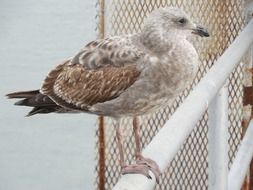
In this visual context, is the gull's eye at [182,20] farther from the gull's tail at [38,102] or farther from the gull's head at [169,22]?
the gull's tail at [38,102]

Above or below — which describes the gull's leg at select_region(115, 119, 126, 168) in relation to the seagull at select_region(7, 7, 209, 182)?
below

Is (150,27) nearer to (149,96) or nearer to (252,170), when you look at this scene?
(149,96)

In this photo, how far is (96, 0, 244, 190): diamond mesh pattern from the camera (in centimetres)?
194

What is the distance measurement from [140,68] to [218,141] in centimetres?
21

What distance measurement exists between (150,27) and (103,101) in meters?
0.19

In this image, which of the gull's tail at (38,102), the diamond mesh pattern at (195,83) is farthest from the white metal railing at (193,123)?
the diamond mesh pattern at (195,83)

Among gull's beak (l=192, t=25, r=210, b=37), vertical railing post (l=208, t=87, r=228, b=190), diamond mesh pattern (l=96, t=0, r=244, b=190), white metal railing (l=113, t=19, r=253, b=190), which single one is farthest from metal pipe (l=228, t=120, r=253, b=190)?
diamond mesh pattern (l=96, t=0, r=244, b=190)

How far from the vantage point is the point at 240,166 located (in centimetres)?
135

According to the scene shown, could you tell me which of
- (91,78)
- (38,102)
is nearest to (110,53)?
(91,78)

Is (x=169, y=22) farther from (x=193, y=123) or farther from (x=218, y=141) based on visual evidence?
(x=193, y=123)

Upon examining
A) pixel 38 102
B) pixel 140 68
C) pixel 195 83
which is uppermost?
pixel 140 68

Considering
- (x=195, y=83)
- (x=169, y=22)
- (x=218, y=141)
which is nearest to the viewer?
(x=218, y=141)

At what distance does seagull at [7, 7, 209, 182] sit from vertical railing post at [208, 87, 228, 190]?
0.10 m

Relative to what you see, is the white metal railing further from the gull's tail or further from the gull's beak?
the gull's tail
